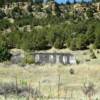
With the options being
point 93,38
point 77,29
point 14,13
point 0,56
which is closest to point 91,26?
point 77,29

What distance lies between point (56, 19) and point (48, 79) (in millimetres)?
69804

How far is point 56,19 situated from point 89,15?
29.4 feet

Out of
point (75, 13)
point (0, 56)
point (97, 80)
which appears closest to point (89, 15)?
point (75, 13)

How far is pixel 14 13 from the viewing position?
106 meters

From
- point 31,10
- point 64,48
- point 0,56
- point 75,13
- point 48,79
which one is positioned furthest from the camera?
point 31,10

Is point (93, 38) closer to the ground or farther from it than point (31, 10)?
farther from it

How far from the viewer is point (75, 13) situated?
103562 millimetres

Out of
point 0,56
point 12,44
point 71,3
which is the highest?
point 0,56

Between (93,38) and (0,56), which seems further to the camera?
(93,38)

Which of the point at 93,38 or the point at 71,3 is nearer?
the point at 93,38

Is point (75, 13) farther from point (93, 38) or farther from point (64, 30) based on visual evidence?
point (93, 38)

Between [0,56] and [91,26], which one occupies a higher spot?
[0,56]

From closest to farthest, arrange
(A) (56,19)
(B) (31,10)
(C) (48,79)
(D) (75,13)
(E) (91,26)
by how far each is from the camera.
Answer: (C) (48,79) → (E) (91,26) → (A) (56,19) → (D) (75,13) → (B) (31,10)

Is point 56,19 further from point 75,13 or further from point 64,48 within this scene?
point 64,48
